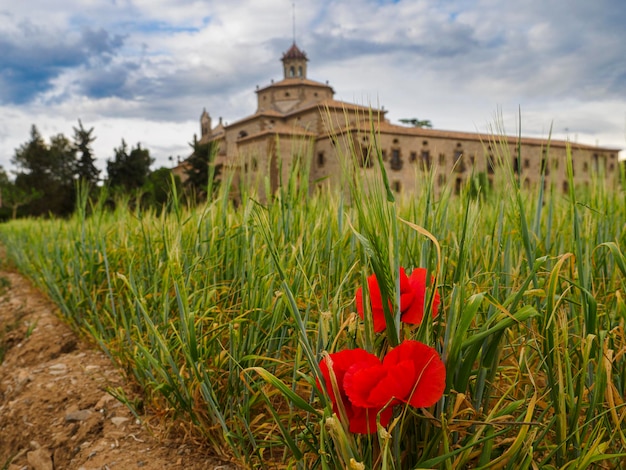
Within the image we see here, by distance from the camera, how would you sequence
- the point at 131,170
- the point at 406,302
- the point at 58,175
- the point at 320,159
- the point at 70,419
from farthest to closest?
the point at 58,175 < the point at 320,159 < the point at 131,170 < the point at 70,419 < the point at 406,302

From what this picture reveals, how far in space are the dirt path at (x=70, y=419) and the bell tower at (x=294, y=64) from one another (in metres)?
47.5

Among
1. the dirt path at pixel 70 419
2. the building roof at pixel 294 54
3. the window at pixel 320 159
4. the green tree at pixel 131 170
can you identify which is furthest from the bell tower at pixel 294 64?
the dirt path at pixel 70 419

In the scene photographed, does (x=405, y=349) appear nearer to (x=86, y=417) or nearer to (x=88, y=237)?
(x=86, y=417)

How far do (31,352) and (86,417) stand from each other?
1.65 meters

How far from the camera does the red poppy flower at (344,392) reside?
1.18 m

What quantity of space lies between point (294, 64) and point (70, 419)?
49.5 meters

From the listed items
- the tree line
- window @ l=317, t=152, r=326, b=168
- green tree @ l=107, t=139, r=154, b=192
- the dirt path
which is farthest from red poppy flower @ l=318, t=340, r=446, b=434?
window @ l=317, t=152, r=326, b=168

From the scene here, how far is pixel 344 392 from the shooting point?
4.03ft

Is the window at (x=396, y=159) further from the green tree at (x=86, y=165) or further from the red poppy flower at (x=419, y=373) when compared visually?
the red poppy flower at (x=419, y=373)

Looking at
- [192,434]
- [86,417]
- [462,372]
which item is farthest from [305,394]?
[86,417]

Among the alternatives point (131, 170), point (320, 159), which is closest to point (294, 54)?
point (320, 159)

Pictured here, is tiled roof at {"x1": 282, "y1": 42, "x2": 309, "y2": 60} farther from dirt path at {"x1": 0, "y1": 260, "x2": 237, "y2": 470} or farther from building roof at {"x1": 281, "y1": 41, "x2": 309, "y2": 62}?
dirt path at {"x1": 0, "y1": 260, "x2": 237, "y2": 470}

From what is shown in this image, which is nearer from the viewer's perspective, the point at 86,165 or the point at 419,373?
the point at 419,373

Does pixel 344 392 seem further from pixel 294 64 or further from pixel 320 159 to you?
pixel 294 64
